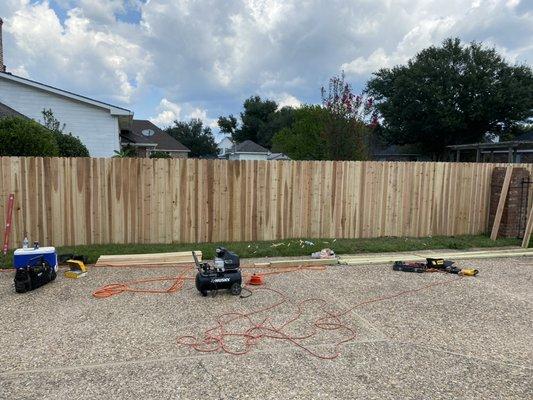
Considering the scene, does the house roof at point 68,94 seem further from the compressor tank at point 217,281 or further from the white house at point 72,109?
the compressor tank at point 217,281

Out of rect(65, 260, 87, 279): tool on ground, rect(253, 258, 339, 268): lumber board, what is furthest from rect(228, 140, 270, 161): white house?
rect(65, 260, 87, 279): tool on ground

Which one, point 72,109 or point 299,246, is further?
point 72,109

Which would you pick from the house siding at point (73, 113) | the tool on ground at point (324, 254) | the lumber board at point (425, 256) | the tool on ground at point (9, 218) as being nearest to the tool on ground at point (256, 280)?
the tool on ground at point (324, 254)

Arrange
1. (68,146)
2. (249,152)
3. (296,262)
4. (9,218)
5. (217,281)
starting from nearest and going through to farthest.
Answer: (217,281), (296,262), (9,218), (68,146), (249,152)

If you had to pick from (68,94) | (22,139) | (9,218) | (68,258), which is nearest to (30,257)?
(68,258)

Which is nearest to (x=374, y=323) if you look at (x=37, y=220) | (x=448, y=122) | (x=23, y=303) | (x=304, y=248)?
(x=304, y=248)

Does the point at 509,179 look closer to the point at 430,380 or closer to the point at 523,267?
the point at 523,267

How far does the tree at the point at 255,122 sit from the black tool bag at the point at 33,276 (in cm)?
6165

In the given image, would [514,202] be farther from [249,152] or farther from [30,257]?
[249,152]

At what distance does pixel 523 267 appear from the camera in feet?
24.9

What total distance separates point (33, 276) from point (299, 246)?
15.6 ft

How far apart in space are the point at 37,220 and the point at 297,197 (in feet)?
17.1

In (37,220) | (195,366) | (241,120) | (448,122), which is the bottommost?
(195,366)

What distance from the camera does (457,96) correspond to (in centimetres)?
3441
